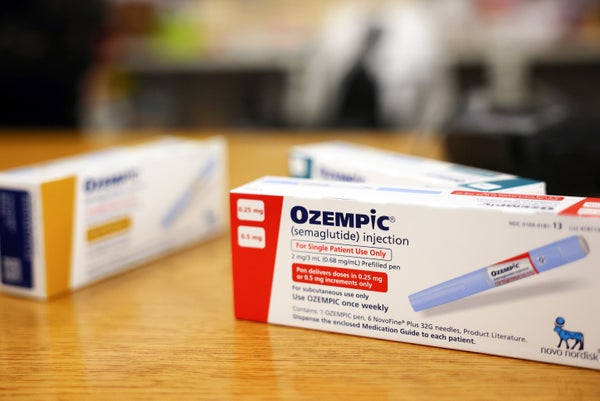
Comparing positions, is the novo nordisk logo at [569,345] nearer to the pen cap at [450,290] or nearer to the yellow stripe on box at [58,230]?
the pen cap at [450,290]

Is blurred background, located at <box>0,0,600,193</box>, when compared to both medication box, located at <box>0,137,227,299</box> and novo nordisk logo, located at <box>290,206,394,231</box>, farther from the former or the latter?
novo nordisk logo, located at <box>290,206,394,231</box>

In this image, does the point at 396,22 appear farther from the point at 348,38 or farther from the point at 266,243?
the point at 266,243

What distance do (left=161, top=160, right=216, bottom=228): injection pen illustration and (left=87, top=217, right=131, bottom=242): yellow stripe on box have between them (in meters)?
0.06

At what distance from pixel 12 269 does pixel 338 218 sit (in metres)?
0.34

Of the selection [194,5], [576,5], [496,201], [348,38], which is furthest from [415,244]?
[194,5]

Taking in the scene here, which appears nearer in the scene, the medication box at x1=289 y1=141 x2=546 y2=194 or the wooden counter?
the wooden counter

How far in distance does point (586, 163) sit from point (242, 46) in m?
2.06

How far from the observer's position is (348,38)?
7.15 ft

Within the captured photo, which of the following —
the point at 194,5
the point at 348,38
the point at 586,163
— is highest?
the point at 194,5

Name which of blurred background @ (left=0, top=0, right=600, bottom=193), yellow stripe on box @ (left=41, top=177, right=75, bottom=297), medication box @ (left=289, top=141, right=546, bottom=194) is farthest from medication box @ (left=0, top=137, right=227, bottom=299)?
blurred background @ (left=0, top=0, right=600, bottom=193)

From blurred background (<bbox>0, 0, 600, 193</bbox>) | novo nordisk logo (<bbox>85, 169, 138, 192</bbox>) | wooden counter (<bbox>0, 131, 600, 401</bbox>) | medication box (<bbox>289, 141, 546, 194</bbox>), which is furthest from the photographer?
blurred background (<bbox>0, 0, 600, 193</bbox>)

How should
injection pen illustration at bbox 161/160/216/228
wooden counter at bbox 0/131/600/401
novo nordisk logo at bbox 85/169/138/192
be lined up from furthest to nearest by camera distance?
injection pen illustration at bbox 161/160/216/228
novo nordisk logo at bbox 85/169/138/192
wooden counter at bbox 0/131/600/401

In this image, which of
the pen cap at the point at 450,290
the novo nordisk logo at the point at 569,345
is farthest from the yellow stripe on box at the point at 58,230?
the novo nordisk logo at the point at 569,345

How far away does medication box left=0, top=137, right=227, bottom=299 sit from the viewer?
0.60 m
